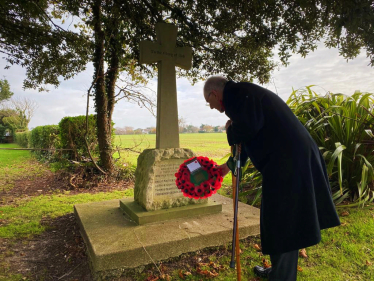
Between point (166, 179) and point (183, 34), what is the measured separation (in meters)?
2.92

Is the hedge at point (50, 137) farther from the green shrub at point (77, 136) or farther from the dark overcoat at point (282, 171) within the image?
the dark overcoat at point (282, 171)

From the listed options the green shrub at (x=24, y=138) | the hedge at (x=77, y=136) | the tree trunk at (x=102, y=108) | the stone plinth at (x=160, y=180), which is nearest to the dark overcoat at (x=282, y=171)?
the stone plinth at (x=160, y=180)

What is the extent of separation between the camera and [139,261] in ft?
8.42

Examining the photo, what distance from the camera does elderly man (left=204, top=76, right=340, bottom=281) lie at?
1.76 metres

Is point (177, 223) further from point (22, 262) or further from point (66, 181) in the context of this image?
point (66, 181)

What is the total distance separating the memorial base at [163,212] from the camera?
327 cm

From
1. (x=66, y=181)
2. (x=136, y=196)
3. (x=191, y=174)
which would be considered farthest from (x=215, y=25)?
(x=66, y=181)

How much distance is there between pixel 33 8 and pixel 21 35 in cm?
153

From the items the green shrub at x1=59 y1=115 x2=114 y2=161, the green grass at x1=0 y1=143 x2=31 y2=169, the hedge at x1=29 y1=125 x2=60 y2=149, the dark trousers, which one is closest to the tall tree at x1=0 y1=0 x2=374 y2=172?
the green shrub at x1=59 y1=115 x2=114 y2=161

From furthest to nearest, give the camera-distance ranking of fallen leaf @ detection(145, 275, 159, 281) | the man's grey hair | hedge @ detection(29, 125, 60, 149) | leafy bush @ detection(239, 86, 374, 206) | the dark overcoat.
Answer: hedge @ detection(29, 125, 60, 149)
leafy bush @ detection(239, 86, 374, 206)
fallen leaf @ detection(145, 275, 159, 281)
the man's grey hair
the dark overcoat

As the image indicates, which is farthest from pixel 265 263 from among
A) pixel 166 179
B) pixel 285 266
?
pixel 166 179

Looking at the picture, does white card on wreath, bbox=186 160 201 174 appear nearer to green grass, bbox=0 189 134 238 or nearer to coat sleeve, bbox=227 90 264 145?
coat sleeve, bbox=227 90 264 145

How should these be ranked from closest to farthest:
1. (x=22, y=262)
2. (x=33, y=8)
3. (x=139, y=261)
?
(x=139, y=261) < (x=22, y=262) < (x=33, y=8)

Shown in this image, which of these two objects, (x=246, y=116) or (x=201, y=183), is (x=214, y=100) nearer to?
(x=246, y=116)
